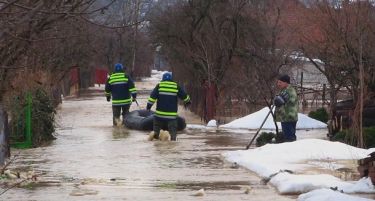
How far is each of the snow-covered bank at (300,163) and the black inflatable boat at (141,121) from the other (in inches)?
283

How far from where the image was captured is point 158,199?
9594mm

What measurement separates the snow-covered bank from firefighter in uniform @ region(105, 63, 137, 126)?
8.89 m

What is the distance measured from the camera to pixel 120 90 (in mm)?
23031

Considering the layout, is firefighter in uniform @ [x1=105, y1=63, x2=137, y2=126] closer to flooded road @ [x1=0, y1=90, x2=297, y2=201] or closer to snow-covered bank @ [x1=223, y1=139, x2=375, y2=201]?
flooded road @ [x1=0, y1=90, x2=297, y2=201]

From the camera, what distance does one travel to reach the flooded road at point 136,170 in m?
10.0

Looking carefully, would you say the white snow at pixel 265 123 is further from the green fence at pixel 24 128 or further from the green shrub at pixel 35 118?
the green fence at pixel 24 128

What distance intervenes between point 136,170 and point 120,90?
10.6 m

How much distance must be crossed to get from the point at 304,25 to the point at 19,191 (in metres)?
17.9

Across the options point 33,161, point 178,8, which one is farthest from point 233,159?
point 178,8

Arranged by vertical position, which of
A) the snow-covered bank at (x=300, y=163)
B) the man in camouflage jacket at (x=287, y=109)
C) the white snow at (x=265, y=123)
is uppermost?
the man in camouflage jacket at (x=287, y=109)

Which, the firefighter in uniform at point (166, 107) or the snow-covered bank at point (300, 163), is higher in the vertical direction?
the firefighter in uniform at point (166, 107)

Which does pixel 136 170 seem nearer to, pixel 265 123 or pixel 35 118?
pixel 35 118

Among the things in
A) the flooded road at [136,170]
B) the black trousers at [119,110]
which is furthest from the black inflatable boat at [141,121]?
the flooded road at [136,170]

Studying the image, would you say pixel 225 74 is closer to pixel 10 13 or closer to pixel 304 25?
pixel 304 25
